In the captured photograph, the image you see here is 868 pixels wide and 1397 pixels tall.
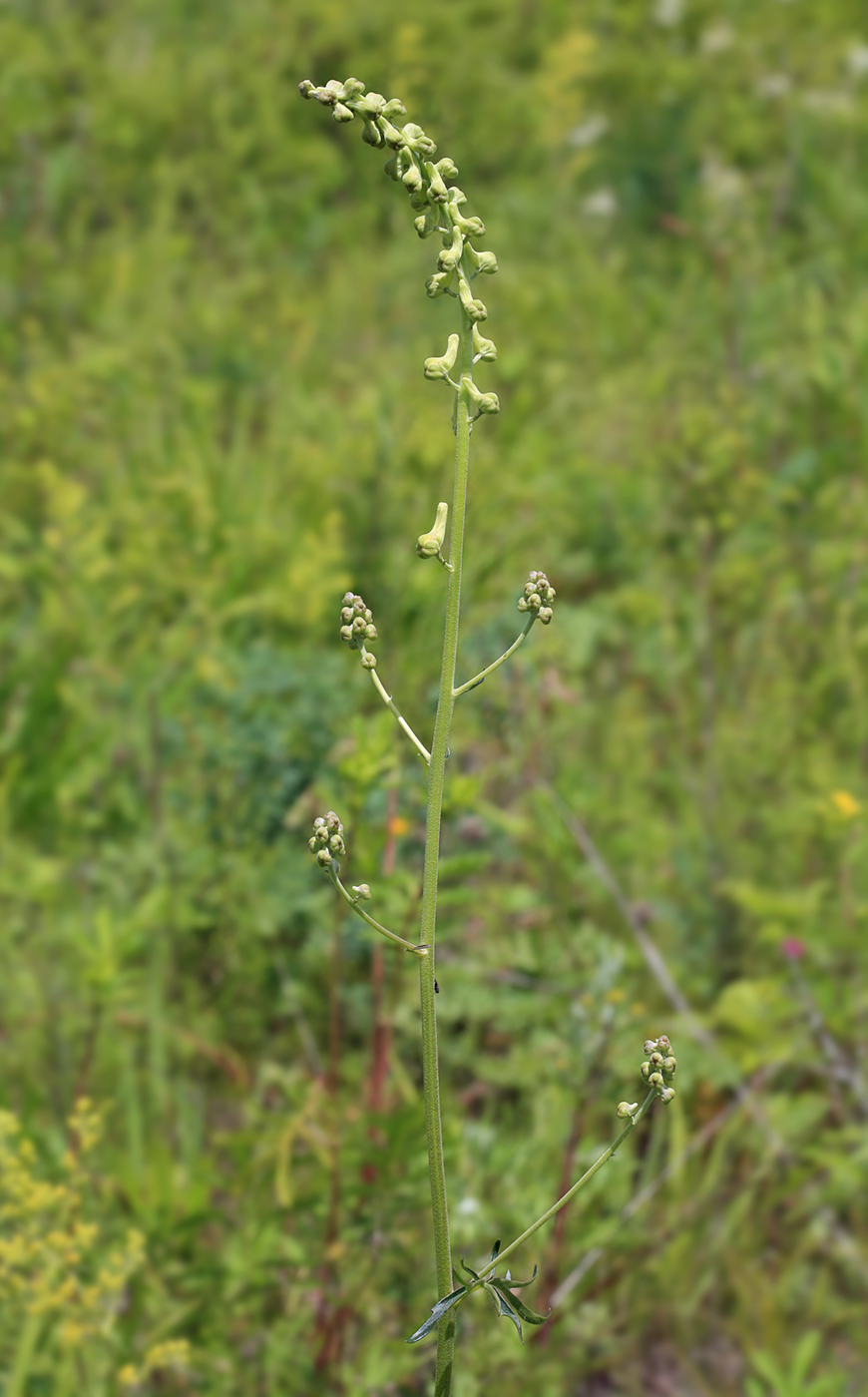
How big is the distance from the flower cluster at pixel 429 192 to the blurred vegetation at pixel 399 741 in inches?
29.8

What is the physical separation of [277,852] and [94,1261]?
0.94 meters

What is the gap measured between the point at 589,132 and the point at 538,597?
5.16 m

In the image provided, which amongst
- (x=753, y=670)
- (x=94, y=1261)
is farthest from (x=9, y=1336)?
(x=753, y=670)

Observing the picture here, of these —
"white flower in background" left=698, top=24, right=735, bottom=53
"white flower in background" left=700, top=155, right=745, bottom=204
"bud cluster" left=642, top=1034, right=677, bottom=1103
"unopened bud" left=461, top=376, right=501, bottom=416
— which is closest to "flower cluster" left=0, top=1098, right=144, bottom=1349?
"bud cluster" left=642, top=1034, right=677, bottom=1103

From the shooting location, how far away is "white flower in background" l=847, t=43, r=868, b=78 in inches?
212

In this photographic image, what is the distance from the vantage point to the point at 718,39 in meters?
6.05

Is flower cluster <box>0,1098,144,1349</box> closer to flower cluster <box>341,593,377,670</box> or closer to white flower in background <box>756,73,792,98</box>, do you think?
flower cluster <box>341,593,377,670</box>

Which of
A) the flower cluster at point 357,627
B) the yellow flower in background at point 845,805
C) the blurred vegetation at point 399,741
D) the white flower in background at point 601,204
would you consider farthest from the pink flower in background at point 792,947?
the white flower in background at point 601,204

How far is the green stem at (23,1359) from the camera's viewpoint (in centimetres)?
169

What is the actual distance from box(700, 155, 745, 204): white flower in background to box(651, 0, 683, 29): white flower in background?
4.45 ft

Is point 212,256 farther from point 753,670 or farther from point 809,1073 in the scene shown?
point 809,1073

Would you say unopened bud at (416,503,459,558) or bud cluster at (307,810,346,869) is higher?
unopened bud at (416,503,459,558)

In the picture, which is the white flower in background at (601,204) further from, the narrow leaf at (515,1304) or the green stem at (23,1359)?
the narrow leaf at (515,1304)

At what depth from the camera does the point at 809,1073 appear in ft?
7.88
